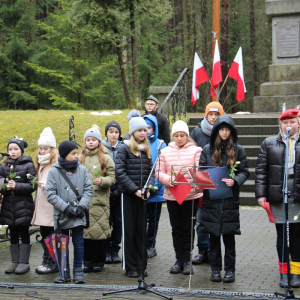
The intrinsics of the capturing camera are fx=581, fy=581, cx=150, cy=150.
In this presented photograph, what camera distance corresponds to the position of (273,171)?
635 cm

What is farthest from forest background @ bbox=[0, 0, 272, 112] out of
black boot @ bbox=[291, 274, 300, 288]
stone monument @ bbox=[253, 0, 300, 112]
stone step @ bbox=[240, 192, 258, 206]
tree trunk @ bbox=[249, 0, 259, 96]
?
black boot @ bbox=[291, 274, 300, 288]

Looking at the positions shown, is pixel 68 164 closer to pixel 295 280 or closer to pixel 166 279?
pixel 166 279

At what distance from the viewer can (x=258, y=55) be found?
130 feet

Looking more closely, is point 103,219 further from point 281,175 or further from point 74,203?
point 281,175

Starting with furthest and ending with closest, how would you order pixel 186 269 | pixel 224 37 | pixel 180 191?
pixel 224 37 < pixel 186 269 < pixel 180 191

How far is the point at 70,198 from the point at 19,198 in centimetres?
95

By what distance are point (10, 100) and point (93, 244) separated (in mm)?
23986

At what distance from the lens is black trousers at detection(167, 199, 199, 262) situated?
279 inches

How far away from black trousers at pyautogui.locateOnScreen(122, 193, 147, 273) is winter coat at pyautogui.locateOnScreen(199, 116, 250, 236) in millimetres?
881

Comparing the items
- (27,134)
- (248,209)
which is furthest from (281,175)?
(27,134)

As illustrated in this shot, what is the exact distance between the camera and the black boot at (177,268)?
701 cm

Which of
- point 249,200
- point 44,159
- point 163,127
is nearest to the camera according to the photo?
point 44,159

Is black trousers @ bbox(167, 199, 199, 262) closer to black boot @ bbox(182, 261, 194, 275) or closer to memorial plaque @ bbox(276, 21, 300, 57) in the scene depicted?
black boot @ bbox(182, 261, 194, 275)

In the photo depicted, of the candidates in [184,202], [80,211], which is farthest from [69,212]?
[184,202]
